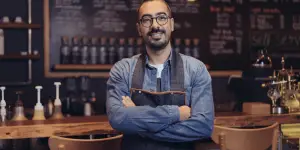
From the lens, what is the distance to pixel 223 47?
5383 millimetres

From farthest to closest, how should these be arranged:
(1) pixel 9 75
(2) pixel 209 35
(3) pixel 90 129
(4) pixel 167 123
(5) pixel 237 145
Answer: (2) pixel 209 35 < (1) pixel 9 75 < (3) pixel 90 129 < (5) pixel 237 145 < (4) pixel 167 123

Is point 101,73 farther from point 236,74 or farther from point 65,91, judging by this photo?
point 236,74

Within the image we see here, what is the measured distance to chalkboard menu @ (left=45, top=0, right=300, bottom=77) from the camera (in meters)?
4.82

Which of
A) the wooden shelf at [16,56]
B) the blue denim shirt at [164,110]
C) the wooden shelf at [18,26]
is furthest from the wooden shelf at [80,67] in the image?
the blue denim shirt at [164,110]

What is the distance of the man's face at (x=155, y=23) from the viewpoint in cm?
205

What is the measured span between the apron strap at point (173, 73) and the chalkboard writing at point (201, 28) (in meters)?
2.74

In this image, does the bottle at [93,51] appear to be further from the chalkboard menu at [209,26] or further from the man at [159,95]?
the man at [159,95]

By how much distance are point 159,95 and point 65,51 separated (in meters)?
2.85

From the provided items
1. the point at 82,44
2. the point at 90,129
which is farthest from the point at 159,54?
the point at 82,44

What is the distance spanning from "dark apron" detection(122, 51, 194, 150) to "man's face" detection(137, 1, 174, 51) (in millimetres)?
135

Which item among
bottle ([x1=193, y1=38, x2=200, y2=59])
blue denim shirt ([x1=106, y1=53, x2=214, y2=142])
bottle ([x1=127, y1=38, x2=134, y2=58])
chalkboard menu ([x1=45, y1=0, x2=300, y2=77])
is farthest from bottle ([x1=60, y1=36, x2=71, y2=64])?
blue denim shirt ([x1=106, y1=53, x2=214, y2=142])

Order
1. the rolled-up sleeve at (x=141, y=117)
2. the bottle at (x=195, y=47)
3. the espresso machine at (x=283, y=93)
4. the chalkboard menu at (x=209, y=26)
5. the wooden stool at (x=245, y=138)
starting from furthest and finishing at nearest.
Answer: the bottle at (x=195, y=47)
the chalkboard menu at (x=209, y=26)
the espresso machine at (x=283, y=93)
the wooden stool at (x=245, y=138)
the rolled-up sleeve at (x=141, y=117)

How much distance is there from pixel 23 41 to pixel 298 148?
9.50 ft

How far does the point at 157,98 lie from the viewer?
207 centimetres
